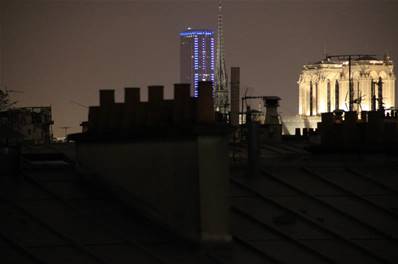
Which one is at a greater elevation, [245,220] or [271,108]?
[271,108]

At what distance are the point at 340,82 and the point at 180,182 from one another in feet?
575

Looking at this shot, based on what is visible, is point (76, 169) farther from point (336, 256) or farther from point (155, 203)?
point (336, 256)

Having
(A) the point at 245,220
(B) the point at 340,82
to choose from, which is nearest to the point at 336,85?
(B) the point at 340,82

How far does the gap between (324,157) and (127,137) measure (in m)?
7.51

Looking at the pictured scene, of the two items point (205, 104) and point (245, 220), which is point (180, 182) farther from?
point (245, 220)

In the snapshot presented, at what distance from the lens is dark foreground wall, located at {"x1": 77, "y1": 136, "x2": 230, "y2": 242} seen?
15.9 m

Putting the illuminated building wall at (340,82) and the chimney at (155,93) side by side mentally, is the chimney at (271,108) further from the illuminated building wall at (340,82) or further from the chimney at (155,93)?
the illuminated building wall at (340,82)

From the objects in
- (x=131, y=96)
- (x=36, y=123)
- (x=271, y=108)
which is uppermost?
(x=131, y=96)

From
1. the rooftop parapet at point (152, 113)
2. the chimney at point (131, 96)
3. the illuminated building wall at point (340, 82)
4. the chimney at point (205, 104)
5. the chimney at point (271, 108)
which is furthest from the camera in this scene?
the illuminated building wall at point (340, 82)

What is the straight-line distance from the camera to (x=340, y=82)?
190 m

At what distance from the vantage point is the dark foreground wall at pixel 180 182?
15.9 metres

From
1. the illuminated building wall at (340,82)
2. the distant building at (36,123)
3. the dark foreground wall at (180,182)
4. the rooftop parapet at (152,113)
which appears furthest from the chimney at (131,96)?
the illuminated building wall at (340,82)

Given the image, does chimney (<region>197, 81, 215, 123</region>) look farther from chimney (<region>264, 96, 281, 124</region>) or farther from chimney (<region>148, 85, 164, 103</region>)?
chimney (<region>264, 96, 281, 124</region>)

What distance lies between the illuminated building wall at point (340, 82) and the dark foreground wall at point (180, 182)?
152 metres
